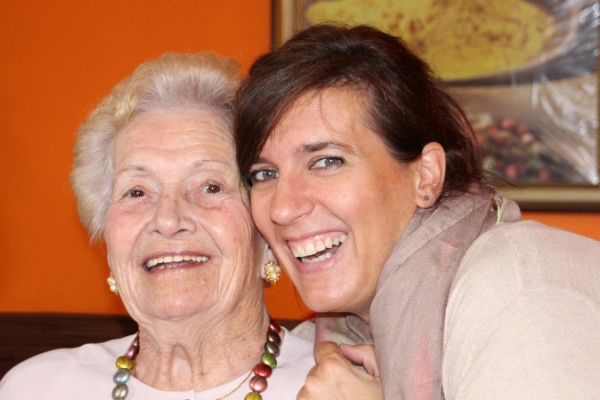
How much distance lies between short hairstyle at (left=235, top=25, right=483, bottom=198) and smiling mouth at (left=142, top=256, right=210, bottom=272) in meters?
0.25

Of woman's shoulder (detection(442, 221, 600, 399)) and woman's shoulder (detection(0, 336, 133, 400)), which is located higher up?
woman's shoulder (detection(442, 221, 600, 399))

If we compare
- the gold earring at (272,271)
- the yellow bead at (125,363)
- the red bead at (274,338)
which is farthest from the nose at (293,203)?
the yellow bead at (125,363)

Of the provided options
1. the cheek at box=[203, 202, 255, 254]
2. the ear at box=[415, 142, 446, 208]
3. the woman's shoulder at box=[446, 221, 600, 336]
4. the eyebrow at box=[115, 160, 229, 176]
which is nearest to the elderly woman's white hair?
the eyebrow at box=[115, 160, 229, 176]

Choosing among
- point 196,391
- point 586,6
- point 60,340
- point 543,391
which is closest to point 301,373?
point 196,391

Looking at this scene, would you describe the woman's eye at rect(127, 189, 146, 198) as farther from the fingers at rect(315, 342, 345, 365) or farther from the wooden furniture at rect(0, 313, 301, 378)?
the wooden furniture at rect(0, 313, 301, 378)

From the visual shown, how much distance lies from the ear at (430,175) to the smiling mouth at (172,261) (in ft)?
1.85

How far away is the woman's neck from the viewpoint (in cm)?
159

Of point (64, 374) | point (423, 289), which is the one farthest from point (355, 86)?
point (64, 374)

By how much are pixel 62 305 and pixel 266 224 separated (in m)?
1.67

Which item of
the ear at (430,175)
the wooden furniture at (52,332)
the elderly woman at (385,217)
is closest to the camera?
→ the elderly woman at (385,217)

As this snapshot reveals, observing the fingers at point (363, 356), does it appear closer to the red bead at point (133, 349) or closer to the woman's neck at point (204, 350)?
the woman's neck at point (204, 350)

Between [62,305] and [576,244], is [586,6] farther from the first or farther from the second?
[62,305]

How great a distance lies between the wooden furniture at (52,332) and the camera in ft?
8.05

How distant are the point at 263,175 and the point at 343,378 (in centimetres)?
53
